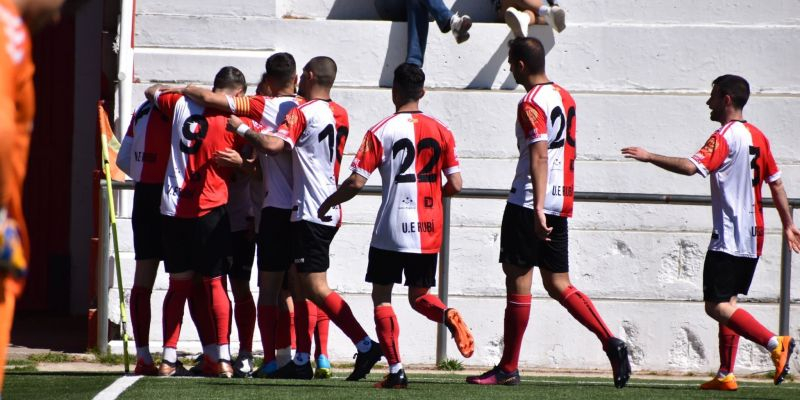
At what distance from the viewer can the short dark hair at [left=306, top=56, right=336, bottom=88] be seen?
704cm

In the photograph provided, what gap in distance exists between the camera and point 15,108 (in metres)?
2.45

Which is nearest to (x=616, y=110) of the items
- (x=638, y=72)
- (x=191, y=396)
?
(x=638, y=72)

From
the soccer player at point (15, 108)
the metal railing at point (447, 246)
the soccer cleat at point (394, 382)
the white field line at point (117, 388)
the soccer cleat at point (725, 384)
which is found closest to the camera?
the soccer player at point (15, 108)

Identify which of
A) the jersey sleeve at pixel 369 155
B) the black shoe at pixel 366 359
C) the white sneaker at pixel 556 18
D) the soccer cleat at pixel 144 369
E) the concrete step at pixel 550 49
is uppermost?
the white sneaker at pixel 556 18

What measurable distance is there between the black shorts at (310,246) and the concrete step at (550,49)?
→ 330cm

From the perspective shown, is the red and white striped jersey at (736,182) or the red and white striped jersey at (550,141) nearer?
the red and white striped jersey at (550,141)

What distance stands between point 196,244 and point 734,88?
3.43 m

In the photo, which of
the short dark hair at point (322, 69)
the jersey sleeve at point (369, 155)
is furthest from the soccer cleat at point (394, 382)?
the short dark hair at point (322, 69)

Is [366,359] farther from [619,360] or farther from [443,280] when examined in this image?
[443,280]

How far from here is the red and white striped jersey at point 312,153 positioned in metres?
6.97

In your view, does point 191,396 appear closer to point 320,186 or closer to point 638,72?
point 320,186

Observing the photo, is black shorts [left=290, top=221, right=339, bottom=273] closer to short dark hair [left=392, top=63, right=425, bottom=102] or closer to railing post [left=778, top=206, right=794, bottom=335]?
short dark hair [left=392, top=63, right=425, bottom=102]

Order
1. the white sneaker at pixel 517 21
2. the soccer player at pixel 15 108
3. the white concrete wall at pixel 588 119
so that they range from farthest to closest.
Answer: the white sneaker at pixel 517 21
the white concrete wall at pixel 588 119
the soccer player at pixel 15 108

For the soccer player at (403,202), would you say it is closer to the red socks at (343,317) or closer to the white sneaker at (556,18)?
the red socks at (343,317)
